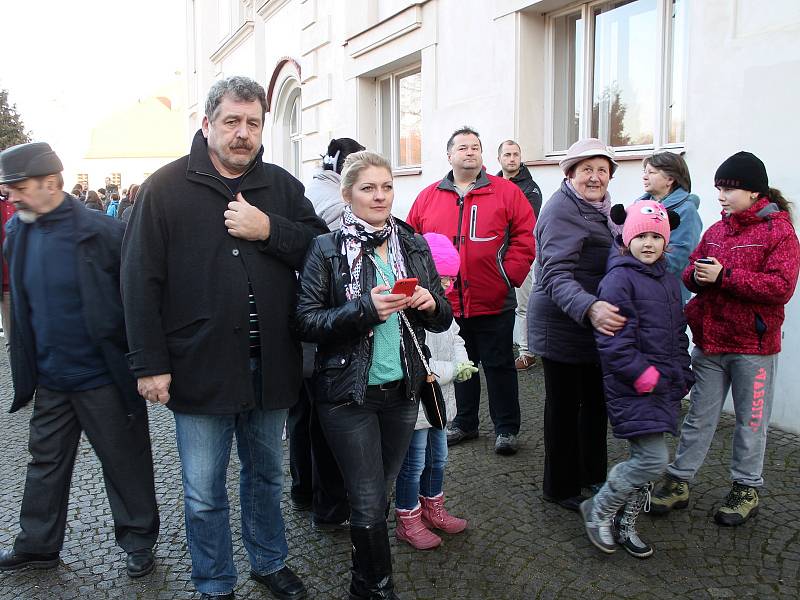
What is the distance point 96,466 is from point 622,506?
329cm

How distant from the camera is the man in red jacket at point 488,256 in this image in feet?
15.2

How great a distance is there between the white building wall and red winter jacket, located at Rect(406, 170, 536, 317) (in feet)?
5.22

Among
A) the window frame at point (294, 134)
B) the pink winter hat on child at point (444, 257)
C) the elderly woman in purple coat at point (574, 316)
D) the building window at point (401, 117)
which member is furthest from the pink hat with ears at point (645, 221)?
the window frame at point (294, 134)

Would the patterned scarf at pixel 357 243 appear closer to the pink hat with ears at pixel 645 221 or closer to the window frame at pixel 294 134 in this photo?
the pink hat with ears at pixel 645 221

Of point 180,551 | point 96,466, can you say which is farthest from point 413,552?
point 96,466

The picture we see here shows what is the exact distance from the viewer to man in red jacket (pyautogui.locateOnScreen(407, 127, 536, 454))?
464cm

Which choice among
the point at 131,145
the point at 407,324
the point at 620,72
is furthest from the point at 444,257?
the point at 131,145

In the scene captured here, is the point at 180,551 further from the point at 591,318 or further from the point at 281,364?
the point at 591,318

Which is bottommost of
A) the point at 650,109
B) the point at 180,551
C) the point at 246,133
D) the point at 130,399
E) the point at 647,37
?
the point at 180,551

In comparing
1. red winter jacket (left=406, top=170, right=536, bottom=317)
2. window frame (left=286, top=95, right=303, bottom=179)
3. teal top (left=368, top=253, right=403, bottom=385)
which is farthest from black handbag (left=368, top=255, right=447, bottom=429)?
window frame (left=286, top=95, right=303, bottom=179)

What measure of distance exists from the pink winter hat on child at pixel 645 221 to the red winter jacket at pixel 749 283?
0.50m

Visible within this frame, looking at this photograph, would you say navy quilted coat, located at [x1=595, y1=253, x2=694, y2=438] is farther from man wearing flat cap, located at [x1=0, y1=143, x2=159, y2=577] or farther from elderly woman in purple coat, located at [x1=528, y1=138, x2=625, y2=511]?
man wearing flat cap, located at [x1=0, y1=143, x2=159, y2=577]

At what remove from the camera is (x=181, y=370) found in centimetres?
279

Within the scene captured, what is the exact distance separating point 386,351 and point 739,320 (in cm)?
184
